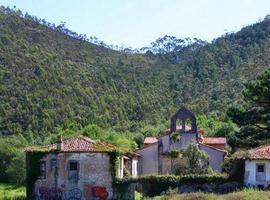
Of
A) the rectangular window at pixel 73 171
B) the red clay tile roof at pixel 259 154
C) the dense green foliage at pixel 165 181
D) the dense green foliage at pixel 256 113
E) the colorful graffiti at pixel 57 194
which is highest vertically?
the dense green foliage at pixel 256 113

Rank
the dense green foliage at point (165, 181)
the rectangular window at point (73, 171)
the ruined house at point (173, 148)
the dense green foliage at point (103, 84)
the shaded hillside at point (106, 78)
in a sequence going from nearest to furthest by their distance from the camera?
the dense green foliage at point (165, 181) < the rectangular window at point (73, 171) < the ruined house at point (173, 148) < the dense green foliage at point (103, 84) < the shaded hillside at point (106, 78)

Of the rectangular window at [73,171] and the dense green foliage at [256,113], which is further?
the dense green foliage at [256,113]

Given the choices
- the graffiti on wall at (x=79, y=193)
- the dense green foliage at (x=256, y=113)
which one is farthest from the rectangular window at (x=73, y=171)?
the dense green foliage at (x=256, y=113)

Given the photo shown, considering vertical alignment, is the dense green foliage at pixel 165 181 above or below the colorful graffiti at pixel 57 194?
above

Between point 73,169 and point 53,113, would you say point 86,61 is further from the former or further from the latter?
point 73,169

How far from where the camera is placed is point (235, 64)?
426 ft

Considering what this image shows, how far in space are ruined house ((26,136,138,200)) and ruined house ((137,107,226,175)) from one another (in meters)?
12.3

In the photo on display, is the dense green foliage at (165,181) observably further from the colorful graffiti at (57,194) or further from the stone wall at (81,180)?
the colorful graffiti at (57,194)

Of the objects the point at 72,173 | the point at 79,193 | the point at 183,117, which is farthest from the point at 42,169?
the point at 183,117

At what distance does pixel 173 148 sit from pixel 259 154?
14.9 metres

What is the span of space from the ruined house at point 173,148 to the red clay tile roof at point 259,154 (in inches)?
453

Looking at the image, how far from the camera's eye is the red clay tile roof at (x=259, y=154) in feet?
157

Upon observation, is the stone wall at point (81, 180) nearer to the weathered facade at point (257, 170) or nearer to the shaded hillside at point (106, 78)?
the weathered facade at point (257, 170)

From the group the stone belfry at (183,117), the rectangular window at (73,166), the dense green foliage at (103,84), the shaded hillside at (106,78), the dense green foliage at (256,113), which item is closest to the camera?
the rectangular window at (73,166)
